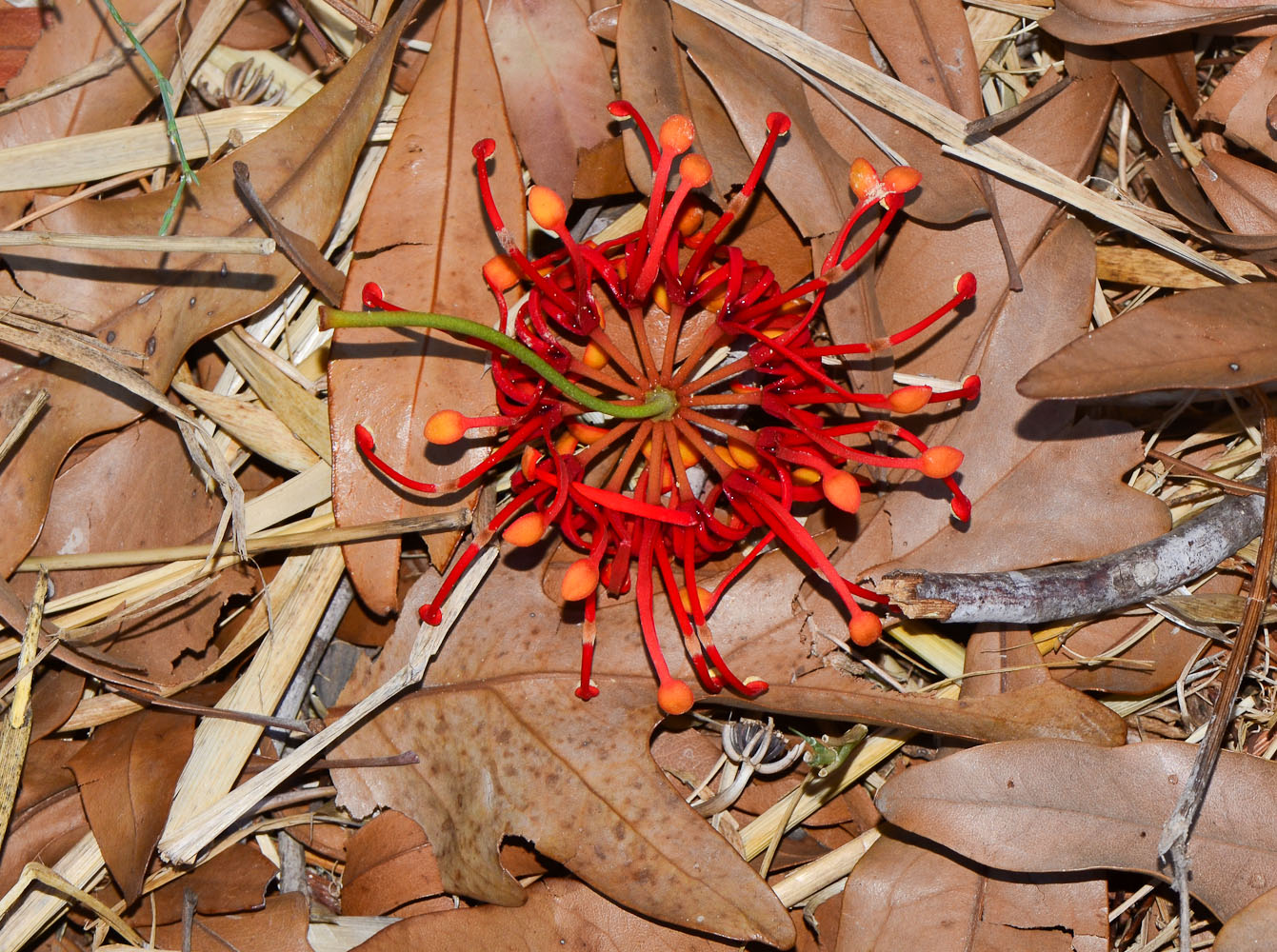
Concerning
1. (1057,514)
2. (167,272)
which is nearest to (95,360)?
(167,272)

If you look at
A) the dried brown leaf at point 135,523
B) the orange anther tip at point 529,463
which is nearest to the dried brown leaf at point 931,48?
the orange anther tip at point 529,463

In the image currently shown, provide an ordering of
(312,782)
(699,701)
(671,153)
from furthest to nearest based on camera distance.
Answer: (312,782) < (699,701) < (671,153)

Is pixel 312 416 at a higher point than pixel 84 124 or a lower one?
lower

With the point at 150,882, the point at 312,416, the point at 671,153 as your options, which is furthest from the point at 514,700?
the point at 671,153

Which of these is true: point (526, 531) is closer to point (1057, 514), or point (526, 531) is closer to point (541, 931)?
point (541, 931)

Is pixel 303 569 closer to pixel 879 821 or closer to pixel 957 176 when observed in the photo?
pixel 879 821

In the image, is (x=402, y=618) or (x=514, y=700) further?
(x=402, y=618)

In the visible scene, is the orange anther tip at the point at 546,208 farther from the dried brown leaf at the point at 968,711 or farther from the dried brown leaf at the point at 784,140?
the dried brown leaf at the point at 968,711
